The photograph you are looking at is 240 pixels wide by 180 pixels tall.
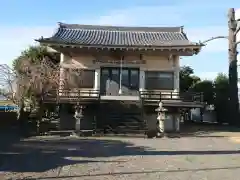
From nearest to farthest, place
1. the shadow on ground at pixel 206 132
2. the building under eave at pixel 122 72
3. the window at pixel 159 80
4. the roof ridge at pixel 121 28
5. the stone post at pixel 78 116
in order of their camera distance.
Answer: the stone post at pixel 78 116
the shadow on ground at pixel 206 132
the building under eave at pixel 122 72
the window at pixel 159 80
the roof ridge at pixel 121 28

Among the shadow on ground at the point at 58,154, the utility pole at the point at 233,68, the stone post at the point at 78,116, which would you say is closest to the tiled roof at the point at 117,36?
the stone post at the point at 78,116

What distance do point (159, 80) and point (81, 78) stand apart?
5.26m

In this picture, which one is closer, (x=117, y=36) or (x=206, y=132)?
(x=206, y=132)

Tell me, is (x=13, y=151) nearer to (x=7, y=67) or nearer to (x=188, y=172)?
(x=188, y=172)

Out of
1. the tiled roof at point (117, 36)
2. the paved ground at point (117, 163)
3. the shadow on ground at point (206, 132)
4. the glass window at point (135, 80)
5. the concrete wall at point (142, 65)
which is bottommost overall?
the paved ground at point (117, 163)

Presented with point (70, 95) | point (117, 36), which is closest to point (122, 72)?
point (117, 36)

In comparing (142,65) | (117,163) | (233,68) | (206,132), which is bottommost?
(117,163)

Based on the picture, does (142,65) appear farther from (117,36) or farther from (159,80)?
(117,36)

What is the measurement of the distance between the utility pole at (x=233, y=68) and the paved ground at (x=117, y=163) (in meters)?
17.5

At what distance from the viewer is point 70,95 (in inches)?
980

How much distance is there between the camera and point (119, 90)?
2631cm

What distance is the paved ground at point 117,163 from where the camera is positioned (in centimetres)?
944

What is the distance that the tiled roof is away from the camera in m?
25.4

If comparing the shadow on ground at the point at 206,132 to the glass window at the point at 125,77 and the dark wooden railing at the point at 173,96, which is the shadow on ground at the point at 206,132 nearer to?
the dark wooden railing at the point at 173,96
